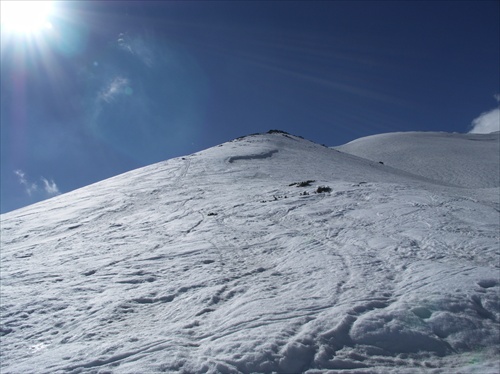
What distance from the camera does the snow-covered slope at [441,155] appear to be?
26.9 m

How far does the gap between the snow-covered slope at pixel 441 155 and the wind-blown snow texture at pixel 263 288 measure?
57.5ft

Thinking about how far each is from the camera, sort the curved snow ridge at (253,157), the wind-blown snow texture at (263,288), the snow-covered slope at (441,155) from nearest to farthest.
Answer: the wind-blown snow texture at (263,288)
the curved snow ridge at (253,157)
the snow-covered slope at (441,155)

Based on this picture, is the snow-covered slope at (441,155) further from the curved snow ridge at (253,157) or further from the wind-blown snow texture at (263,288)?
the wind-blown snow texture at (263,288)

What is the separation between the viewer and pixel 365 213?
9.81 meters

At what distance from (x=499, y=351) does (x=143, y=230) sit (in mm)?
7987

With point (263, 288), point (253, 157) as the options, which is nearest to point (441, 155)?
point (253, 157)

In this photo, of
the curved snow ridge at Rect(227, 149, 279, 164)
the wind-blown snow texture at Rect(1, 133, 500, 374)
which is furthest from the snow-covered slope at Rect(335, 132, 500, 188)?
the wind-blown snow texture at Rect(1, 133, 500, 374)

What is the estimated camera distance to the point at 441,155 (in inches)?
1355

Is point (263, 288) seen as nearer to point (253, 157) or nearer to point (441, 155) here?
point (253, 157)

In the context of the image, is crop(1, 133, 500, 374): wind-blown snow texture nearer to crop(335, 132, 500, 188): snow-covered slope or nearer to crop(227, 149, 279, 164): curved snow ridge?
crop(227, 149, 279, 164): curved snow ridge

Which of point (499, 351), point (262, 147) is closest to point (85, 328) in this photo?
point (499, 351)

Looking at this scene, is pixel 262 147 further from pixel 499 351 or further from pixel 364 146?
pixel 499 351

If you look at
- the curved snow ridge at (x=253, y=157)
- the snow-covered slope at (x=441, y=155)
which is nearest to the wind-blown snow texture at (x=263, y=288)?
the curved snow ridge at (x=253, y=157)

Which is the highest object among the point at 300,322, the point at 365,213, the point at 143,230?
the point at 143,230
